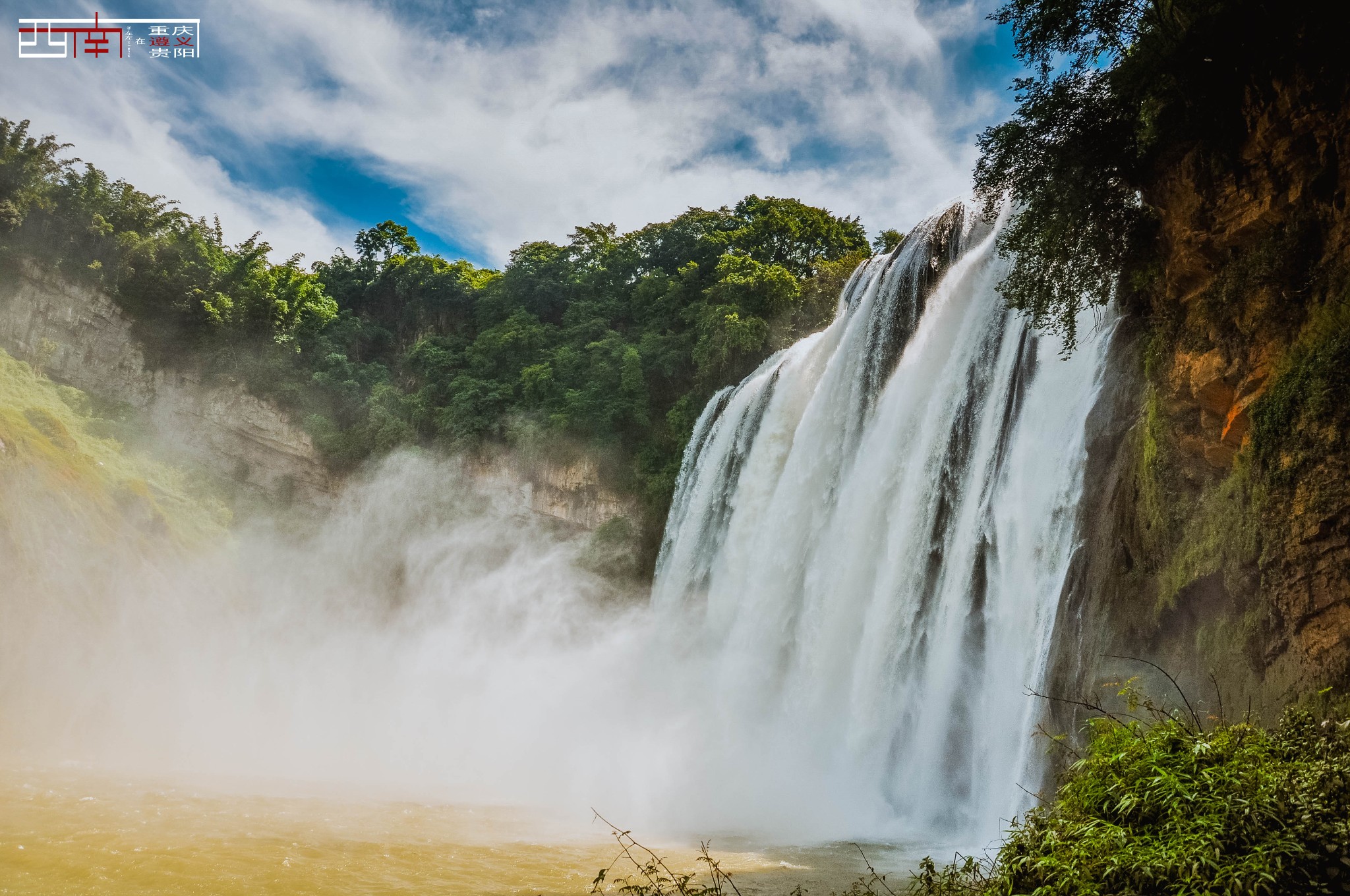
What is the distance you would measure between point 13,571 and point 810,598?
61.1 feet

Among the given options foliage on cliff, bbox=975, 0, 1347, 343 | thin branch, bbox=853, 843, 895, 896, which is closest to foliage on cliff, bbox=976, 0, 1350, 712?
foliage on cliff, bbox=975, 0, 1347, 343

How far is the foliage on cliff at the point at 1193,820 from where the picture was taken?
3.66 m

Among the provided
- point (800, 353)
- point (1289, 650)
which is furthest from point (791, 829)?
point (800, 353)

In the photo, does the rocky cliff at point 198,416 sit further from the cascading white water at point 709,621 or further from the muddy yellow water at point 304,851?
the muddy yellow water at point 304,851

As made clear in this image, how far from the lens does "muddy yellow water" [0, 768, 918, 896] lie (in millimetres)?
7219

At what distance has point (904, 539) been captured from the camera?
12953 millimetres

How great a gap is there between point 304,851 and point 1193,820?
320 inches

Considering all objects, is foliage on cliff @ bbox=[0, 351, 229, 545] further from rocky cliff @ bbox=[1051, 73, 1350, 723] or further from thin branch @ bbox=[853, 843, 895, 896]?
rocky cliff @ bbox=[1051, 73, 1350, 723]

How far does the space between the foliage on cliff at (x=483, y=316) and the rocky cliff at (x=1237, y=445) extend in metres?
16.3

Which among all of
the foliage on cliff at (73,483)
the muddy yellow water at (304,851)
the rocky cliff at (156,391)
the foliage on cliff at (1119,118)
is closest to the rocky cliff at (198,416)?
the rocky cliff at (156,391)

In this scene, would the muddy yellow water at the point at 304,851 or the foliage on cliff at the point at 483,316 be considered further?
the foliage on cliff at the point at 483,316

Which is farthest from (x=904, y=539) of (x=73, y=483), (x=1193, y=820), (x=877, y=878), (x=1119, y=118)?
(x=73, y=483)

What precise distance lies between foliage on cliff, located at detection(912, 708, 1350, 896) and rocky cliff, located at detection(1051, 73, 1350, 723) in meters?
2.16

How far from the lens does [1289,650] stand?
6816mm
